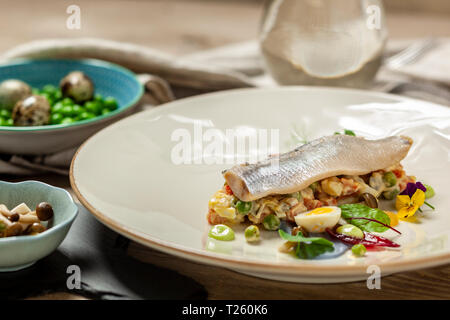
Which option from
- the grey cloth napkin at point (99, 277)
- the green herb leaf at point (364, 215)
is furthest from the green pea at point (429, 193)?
the grey cloth napkin at point (99, 277)

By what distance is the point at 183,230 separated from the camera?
1.80 m

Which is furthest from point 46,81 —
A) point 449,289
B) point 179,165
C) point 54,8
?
point 54,8

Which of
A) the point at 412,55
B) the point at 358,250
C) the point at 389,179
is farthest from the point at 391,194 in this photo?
the point at 412,55

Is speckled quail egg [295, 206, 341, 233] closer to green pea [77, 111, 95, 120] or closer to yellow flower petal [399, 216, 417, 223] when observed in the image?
yellow flower petal [399, 216, 417, 223]

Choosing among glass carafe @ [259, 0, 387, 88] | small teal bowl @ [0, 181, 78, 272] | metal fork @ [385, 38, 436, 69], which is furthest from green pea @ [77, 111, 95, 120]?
metal fork @ [385, 38, 436, 69]

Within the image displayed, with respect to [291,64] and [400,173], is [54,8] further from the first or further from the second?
[400,173]

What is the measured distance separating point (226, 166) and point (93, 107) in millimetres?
858

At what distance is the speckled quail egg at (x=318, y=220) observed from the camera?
176 centimetres

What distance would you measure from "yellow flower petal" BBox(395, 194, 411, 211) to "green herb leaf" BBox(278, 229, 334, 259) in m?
0.39

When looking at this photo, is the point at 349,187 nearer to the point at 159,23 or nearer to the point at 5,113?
the point at 5,113

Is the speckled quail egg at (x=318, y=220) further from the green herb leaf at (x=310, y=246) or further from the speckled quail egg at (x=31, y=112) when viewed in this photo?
the speckled quail egg at (x=31, y=112)

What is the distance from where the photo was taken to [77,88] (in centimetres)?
286

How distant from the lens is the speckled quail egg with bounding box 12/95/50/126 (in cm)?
254

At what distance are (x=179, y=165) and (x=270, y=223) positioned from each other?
572 mm
